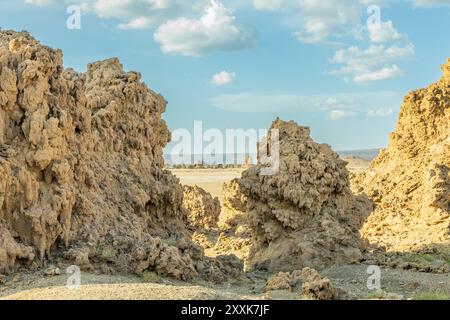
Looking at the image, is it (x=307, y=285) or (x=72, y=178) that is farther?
(x=72, y=178)

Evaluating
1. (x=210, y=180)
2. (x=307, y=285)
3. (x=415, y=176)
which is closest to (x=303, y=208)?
(x=307, y=285)

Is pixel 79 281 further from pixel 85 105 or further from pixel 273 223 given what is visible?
pixel 273 223

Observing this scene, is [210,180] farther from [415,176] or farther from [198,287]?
[198,287]

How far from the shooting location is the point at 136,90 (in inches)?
551

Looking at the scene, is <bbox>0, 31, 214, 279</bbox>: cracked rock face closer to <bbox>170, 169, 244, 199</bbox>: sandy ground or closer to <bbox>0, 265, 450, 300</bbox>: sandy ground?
<bbox>0, 265, 450, 300</bbox>: sandy ground

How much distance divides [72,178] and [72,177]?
0.08 ft

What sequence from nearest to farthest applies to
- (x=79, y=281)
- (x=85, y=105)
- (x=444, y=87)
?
(x=79, y=281), (x=85, y=105), (x=444, y=87)

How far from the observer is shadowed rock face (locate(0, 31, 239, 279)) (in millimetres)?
10336

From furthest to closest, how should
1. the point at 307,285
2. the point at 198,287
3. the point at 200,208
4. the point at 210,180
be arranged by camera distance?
the point at 210,180 → the point at 200,208 → the point at 307,285 → the point at 198,287

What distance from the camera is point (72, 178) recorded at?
11336 millimetres

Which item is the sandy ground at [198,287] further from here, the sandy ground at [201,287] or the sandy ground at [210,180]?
the sandy ground at [210,180]

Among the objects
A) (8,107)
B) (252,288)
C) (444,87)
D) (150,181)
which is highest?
(444,87)

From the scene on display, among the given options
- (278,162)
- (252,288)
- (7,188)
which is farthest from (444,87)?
(7,188)

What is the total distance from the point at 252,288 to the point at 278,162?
3498 mm
